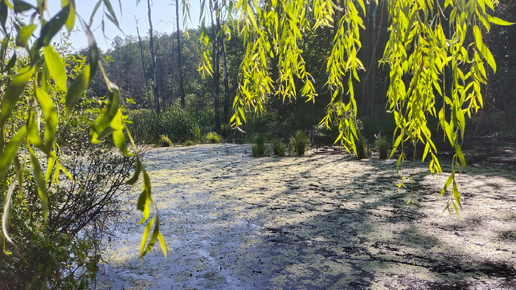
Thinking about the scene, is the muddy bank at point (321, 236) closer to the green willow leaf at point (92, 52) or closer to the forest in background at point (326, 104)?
the green willow leaf at point (92, 52)

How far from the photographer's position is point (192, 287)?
6.26 feet

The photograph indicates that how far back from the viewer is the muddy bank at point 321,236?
197cm

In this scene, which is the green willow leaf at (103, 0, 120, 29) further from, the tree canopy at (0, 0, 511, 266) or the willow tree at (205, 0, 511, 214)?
the willow tree at (205, 0, 511, 214)

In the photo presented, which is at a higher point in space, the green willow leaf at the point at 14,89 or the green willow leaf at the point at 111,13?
the green willow leaf at the point at 111,13

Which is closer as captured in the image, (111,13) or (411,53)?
(111,13)

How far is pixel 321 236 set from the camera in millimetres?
2510

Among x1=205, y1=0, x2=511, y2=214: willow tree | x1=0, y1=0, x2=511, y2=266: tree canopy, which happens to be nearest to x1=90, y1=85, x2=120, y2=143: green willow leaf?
x1=0, y1=0, x2=511, y2=266: tree canopy

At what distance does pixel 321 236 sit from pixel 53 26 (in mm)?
2225

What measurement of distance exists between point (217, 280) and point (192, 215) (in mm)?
1105

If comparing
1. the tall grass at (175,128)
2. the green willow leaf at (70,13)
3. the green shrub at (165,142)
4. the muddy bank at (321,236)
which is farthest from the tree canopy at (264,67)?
the tall grass at (175,128)

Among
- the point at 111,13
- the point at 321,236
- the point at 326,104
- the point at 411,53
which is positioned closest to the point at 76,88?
the point at 111,13

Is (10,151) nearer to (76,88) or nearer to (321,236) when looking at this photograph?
(76,88)

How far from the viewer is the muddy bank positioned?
1.97 meters

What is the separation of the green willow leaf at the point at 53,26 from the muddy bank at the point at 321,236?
97cm
